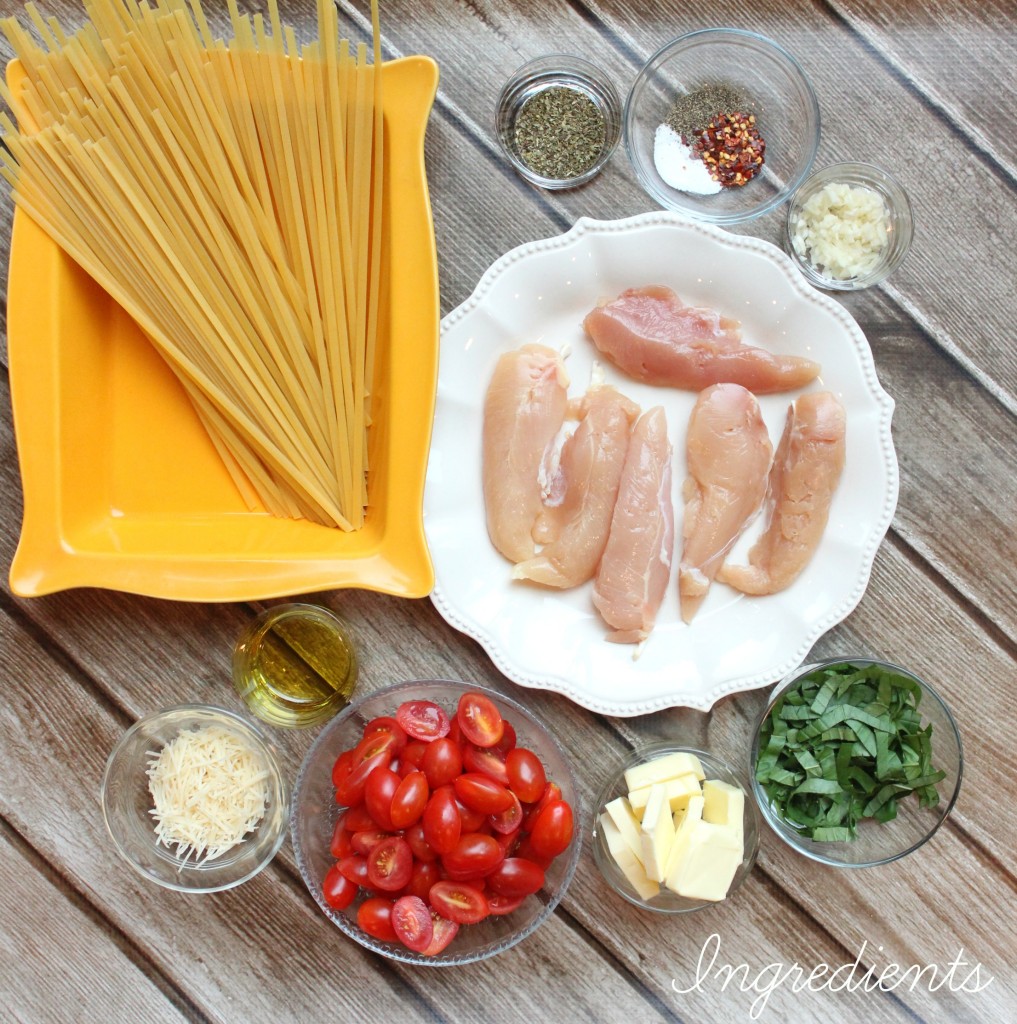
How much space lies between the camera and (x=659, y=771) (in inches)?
59.6

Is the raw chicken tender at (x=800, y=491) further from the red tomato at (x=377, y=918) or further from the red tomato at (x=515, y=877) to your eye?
the red tomato at (x=377, y=918)

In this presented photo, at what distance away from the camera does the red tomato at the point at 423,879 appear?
144 cm

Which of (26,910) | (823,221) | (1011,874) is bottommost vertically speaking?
(26,910)

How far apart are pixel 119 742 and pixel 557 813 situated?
2.51 feet

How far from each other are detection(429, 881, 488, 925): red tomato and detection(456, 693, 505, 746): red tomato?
0.24 meters

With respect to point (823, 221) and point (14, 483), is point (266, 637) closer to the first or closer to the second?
point (14, 483)

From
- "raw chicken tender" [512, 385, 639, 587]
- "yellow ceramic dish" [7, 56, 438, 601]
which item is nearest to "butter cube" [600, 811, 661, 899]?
"raw chicken tender" [512, 385, 639, 587]

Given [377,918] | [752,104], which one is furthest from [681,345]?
[377,918]

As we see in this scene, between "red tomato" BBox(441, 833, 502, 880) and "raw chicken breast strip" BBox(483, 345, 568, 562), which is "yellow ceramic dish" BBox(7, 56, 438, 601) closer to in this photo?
"raw chicken breast strip" BBox(483, 345, 568, 562)

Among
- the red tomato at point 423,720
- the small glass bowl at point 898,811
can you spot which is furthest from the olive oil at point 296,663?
the small glass bowl at point 898,811

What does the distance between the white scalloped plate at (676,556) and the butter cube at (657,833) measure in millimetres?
158

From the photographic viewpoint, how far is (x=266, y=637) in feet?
5.24

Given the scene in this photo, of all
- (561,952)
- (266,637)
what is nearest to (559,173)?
(266,637)

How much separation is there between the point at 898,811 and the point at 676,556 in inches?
24.3
